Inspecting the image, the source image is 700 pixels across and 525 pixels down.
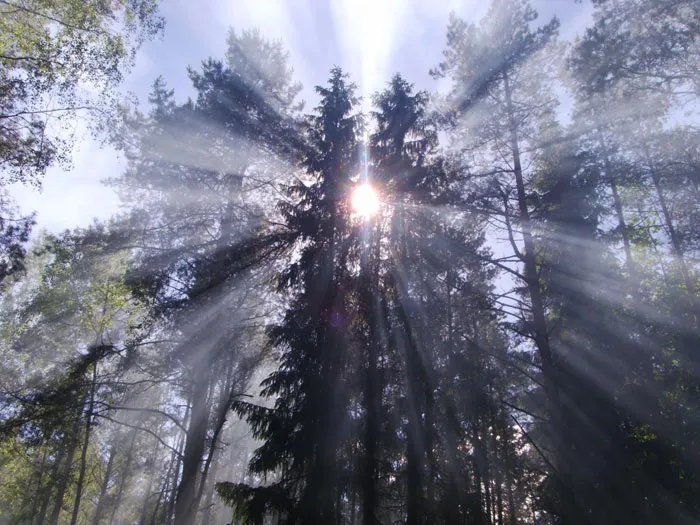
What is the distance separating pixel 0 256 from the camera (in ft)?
30.3

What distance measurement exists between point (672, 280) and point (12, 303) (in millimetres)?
32541

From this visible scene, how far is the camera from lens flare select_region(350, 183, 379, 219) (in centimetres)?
1183

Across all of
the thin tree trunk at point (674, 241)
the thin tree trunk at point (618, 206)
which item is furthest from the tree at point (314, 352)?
the thin tree trunk at point (674, 241)

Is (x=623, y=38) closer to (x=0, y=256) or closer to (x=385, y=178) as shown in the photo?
(x=385, y=178)

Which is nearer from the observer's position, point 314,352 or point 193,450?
point 314,352

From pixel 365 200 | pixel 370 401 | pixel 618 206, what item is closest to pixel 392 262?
pixel 365 200

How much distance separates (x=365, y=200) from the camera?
468 inches

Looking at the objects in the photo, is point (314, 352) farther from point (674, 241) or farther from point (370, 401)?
point (674, 241)

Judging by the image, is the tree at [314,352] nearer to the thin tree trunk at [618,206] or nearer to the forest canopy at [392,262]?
the forest canopy at [392,262]

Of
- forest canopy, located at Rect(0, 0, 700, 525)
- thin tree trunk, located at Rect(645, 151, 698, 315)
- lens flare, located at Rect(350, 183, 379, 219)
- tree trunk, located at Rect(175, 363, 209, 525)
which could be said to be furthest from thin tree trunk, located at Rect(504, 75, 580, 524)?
tree trunk, located at Rect(175, 363, 209, 525)

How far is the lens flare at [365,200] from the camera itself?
11.8m

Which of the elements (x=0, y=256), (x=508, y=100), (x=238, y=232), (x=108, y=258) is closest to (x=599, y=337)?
(x=508, y=100)

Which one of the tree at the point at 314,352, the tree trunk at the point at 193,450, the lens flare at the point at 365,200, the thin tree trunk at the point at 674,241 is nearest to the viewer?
the tree at the point at 314,352

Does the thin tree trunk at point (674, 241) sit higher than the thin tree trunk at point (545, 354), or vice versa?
the thin tree trunk at point (674, 241)
